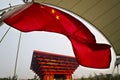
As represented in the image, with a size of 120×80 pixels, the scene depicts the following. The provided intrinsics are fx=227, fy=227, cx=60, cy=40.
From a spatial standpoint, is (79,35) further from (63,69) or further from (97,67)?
(63,69)

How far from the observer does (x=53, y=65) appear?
195 ft

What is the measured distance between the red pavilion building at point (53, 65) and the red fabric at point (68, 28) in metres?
51.8

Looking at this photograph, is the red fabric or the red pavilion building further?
the red pavilion building

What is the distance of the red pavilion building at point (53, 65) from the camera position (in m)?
57.3

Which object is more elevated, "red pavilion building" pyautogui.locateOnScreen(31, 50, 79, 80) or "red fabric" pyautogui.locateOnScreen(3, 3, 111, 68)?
"red pavilion building" pyautogui.locateOnScreen(31, 50, 79, 80)

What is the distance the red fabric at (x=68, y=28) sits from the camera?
4.46 metres

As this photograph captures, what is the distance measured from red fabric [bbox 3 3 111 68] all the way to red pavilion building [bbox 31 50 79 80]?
170 feet

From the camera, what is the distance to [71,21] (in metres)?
4.65

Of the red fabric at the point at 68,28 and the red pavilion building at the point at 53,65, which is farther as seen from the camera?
the red pavilion building at the point at 53,65

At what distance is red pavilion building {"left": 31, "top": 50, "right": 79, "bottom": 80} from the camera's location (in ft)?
188

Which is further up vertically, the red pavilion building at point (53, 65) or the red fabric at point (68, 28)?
the red pavilion building at point (53, 65)

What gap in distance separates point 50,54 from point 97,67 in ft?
182

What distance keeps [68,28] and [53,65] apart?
55313mm

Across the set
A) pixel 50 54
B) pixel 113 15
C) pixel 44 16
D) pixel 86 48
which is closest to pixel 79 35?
pixel 86 48
